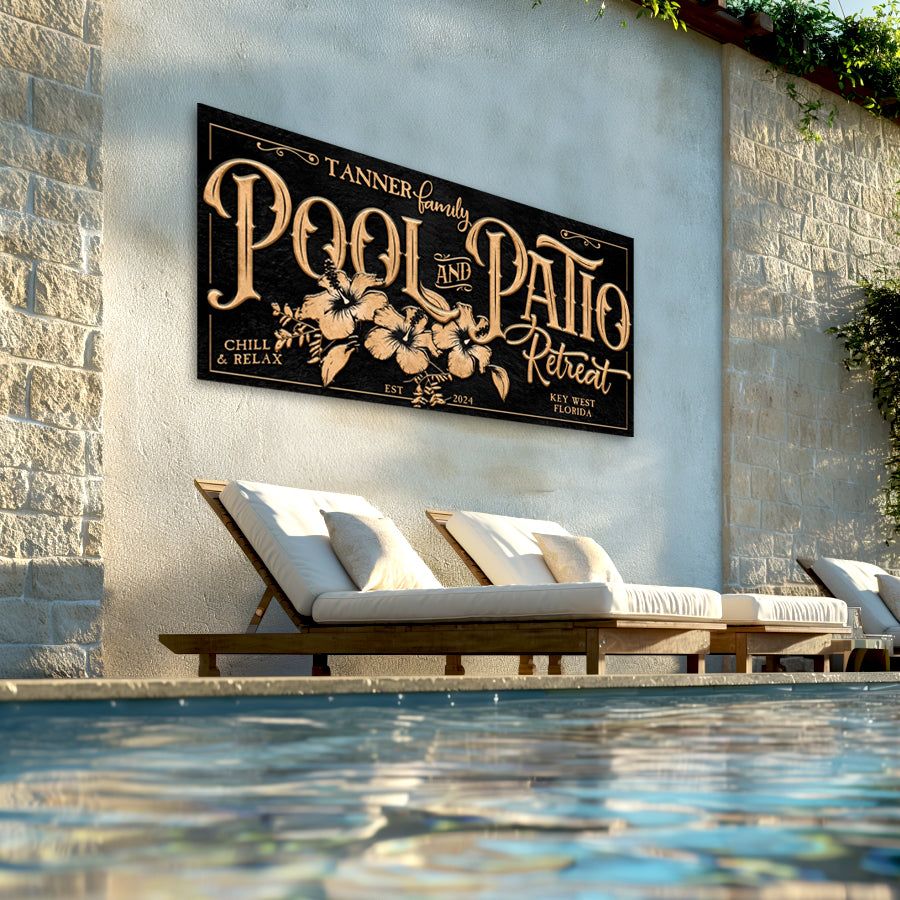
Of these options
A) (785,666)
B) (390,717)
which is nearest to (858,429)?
(785,666)

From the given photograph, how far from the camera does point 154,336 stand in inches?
168

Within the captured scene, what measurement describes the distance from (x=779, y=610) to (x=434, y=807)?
4.18 m

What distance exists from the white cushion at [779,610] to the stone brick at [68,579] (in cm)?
241

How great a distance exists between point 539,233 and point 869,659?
255cm

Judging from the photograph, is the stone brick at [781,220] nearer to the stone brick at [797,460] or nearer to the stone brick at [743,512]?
the stone brick at [797,460]

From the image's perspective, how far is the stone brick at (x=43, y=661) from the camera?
3.67 metres

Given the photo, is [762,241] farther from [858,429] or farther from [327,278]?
[327,278]

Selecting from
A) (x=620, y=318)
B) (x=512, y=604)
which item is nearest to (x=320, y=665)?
Answer: (x=512, y=604)

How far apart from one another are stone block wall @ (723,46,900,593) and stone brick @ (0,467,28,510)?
4.02m

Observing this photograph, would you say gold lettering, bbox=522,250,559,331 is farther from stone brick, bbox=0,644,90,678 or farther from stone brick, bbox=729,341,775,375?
stone brick, bbox=0,644,90,678

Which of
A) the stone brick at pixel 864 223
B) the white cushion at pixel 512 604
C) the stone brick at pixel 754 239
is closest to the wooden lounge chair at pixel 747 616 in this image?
the white cushion at pixel 512 604

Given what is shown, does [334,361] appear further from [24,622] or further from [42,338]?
[24,622]

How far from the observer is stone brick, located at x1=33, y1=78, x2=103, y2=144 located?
3.89m

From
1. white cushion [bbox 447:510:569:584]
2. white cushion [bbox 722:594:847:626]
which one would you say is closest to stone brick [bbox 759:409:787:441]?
white cushion [bbox 722:594:847:626]
